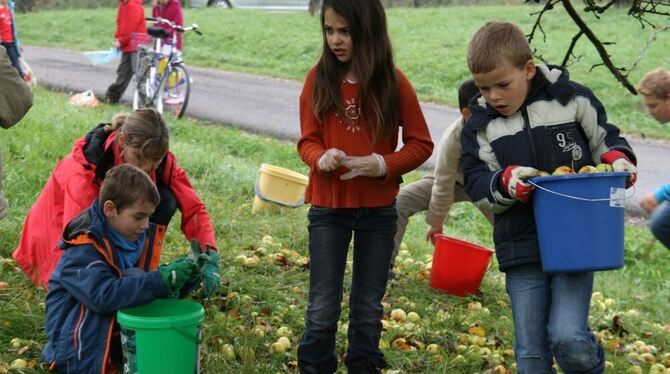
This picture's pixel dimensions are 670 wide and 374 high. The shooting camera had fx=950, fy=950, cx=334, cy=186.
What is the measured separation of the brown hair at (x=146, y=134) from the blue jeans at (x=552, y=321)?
1.58 metres

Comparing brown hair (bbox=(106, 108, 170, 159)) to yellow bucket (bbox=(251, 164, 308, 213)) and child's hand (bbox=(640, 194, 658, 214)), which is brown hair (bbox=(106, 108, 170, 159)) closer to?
child's hand (bbox=(640, 194, 658, 214))

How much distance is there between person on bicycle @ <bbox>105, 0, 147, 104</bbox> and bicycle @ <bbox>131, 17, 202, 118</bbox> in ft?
0.43

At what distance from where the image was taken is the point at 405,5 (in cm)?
2633

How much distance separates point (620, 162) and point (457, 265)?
2274 millimetres

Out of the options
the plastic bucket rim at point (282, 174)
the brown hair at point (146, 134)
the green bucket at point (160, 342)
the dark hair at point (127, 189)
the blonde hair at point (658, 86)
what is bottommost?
the plastic bucket rim at point (282, 174)

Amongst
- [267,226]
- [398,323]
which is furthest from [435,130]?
[398,323]

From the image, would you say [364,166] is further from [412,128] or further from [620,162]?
[620,162]

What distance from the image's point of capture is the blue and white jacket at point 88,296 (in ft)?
10.9

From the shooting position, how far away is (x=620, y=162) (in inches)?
118

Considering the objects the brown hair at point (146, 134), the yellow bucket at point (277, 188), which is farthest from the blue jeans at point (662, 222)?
the yellow bucket at point (277, 188)

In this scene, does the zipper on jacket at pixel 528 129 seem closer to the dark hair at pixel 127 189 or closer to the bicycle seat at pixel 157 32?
the dark hair at pixel 127 189

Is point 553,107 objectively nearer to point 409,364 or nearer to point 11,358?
point 409,364

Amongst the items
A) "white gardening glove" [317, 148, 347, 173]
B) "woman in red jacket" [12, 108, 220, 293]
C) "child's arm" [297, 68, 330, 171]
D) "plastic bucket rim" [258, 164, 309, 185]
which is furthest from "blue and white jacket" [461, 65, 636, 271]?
"plastic bucket rim" [258, 164, 309, 185]

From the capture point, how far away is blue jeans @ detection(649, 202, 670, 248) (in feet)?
9.40
